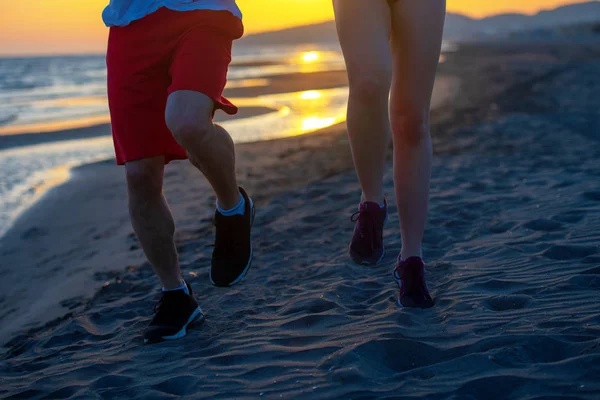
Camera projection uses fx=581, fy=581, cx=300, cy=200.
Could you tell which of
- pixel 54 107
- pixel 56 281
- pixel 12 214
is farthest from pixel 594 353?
pixel 54 107

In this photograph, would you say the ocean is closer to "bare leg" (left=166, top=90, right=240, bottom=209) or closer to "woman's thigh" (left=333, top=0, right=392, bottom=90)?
"bare leg" (left=166, top=90, right=240, bottom=209)

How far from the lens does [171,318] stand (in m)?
2.53

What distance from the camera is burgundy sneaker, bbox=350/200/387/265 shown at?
2.52 m

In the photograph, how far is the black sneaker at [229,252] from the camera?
2.46 m

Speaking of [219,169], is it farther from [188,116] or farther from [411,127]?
[411,127]

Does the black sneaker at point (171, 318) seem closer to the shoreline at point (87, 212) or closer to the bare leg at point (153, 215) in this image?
the bare leg at point (153, 215)

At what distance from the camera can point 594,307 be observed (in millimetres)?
2252

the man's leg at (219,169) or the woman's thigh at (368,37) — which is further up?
the woman's thigh at (368,37)

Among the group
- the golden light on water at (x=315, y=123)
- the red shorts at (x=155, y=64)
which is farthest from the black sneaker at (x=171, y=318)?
the golden light on water at (x=315, y=123)

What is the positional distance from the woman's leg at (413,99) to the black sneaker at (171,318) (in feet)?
3.18

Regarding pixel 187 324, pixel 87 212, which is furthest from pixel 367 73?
pixel 87 212

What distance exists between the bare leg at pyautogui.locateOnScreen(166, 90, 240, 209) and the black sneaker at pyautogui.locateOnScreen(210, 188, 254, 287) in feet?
0.24

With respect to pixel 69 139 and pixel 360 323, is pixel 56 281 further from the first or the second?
pixel 69 139

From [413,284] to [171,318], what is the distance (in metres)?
1.05
